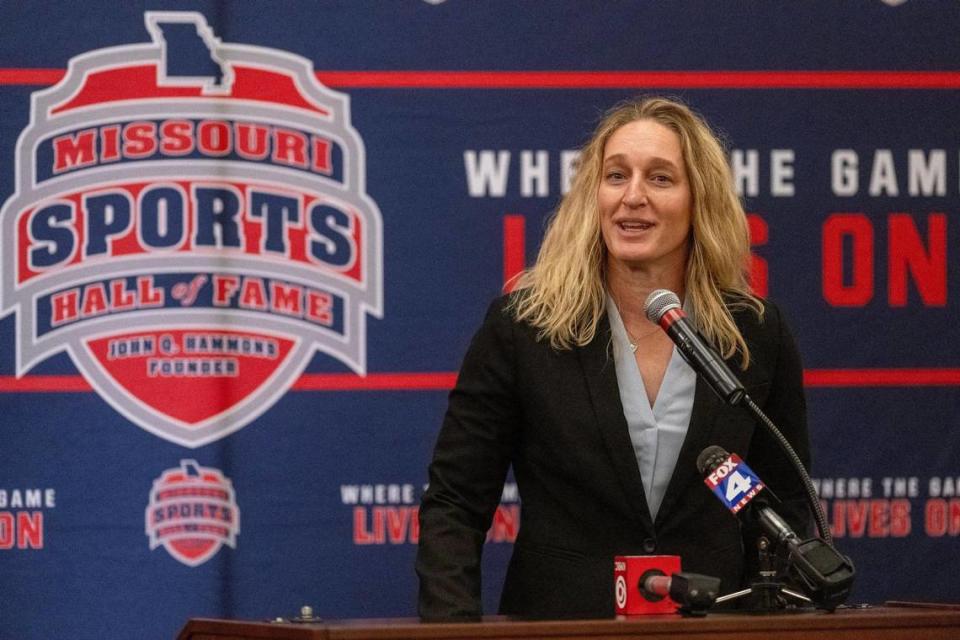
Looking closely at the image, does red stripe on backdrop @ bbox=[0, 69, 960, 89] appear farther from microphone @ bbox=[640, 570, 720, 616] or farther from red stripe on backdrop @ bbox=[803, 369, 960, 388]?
microphone @ bbox=[640, 570, 720, 616]

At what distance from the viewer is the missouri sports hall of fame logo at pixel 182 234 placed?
3236 mm

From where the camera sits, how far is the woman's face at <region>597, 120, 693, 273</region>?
2418 millimetres

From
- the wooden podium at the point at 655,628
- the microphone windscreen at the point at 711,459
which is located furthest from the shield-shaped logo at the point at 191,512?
the microphone windscreen at the point at 711,459

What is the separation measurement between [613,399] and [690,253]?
335mm

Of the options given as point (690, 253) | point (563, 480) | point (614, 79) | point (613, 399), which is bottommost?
point (563, 480)

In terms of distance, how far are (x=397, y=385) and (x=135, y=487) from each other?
0.60 meters

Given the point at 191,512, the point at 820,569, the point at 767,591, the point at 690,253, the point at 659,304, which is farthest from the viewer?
the point at 191,512

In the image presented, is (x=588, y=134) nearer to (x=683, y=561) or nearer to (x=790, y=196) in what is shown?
(x=790, y=196)

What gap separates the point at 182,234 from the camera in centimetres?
325

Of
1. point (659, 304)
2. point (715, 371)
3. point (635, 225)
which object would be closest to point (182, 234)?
point (635, 225)

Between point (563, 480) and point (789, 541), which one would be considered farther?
point (563, 480)

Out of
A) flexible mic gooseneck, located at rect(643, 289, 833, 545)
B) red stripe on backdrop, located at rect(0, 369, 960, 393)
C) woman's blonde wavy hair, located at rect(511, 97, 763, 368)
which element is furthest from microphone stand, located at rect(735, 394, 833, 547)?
red stripe on backdrop, located at rect(0, 369, 960, 393)

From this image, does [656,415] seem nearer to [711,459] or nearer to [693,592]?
[711,459]

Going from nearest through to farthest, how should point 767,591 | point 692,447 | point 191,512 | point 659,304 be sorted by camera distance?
point 767,591 < point 659,304 < point 692,447 < point 191,512
